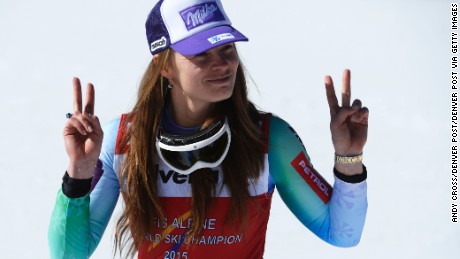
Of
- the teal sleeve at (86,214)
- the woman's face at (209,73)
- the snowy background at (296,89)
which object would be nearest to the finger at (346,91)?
the woman's face at (209,73)

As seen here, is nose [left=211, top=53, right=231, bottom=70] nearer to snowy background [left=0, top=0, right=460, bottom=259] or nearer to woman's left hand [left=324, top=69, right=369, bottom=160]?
woman's left hand [left=324, top=69, right=369, bottom=160]

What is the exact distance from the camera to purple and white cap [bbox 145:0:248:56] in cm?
273

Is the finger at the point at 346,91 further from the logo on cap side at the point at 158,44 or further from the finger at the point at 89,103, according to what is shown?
the finger at the point at 89,103

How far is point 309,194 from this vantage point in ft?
9.57

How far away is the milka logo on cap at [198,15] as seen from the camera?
2789 mm

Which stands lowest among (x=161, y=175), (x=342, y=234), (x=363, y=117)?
(x=342, y=234)

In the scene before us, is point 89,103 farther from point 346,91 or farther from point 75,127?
point 346,91

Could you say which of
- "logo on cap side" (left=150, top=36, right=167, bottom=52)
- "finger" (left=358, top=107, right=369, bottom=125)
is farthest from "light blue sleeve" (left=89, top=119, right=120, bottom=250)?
"finger" (left=358, top=107, right=369, bottom=125)

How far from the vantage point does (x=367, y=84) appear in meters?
5.79

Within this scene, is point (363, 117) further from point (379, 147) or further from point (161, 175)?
point (379, 147)

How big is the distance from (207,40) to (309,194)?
0.65 metres

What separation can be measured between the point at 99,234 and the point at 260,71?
299 centimetres

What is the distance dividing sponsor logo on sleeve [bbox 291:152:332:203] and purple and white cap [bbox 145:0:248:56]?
49 cm

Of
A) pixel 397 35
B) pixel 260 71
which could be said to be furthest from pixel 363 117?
pixel 397 35
